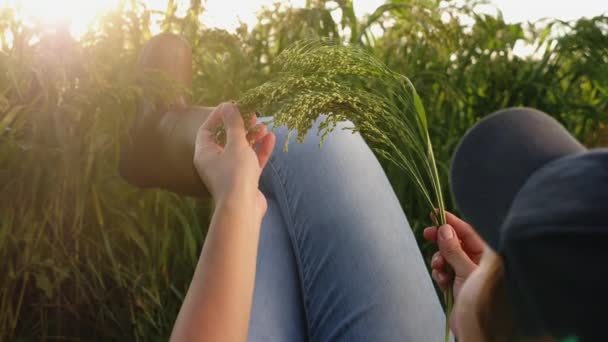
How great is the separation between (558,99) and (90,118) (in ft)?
5.71

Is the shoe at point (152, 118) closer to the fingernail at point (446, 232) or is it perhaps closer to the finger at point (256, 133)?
the finger at point (256, 133)

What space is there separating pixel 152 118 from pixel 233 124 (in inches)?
31.9

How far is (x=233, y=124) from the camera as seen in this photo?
1352mm

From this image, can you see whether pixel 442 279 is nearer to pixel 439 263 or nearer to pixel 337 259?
pixel 439 263

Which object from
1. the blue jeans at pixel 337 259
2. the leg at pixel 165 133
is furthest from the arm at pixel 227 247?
the leg at pixel 165 133

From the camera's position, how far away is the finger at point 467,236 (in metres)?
1.43

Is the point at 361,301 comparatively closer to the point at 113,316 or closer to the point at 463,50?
the point at 113,316

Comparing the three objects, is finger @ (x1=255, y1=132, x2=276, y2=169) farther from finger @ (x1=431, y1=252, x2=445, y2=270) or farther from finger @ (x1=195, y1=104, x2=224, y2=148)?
finger @ (x1=431, y1=252, x2=445, y2=270)

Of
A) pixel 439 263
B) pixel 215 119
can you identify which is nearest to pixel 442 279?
pixel 439 263

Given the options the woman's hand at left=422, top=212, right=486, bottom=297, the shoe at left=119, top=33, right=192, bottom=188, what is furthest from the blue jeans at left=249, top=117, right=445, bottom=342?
the shoe at left=119, top=33, right=192, bottom=188

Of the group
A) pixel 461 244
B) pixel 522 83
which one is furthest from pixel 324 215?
pixel 522 83

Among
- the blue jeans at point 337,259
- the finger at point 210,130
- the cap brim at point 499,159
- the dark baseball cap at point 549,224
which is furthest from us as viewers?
the blue jeans at point 337,259

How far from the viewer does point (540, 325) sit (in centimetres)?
→ 66

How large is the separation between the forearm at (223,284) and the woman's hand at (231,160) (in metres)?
0.03
